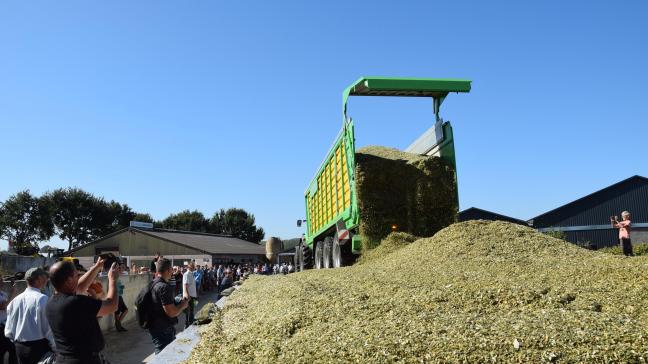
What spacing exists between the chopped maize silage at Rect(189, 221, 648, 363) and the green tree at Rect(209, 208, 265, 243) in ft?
243

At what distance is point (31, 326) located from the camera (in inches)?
204

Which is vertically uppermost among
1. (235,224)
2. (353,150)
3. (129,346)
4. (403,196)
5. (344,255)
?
(235,224)

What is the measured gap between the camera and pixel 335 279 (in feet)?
24.9

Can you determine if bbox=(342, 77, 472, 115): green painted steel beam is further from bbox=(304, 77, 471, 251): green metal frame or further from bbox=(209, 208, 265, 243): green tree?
bbox=(209, 208, 265, 243): green tree

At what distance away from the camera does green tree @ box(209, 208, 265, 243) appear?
80062mm

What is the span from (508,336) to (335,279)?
424 centimetres

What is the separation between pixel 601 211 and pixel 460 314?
28.9 m

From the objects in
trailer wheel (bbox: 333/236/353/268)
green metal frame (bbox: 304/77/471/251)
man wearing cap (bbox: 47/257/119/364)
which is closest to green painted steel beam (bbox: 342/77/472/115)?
green metal frame (bbox: 304/77/471/251)

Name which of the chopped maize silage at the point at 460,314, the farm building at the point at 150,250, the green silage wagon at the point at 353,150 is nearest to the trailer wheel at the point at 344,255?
the green silage wagon at the point at 353,150

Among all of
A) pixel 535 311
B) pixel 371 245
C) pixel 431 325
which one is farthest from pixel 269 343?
pixel 371 245

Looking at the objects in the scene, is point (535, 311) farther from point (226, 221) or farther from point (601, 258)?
point (226, 221)

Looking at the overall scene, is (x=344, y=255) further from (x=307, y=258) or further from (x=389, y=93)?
(x=307, y=258)

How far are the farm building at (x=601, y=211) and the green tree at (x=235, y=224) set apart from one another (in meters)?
57.0

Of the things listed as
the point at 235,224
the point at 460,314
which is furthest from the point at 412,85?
the point at 235,224
